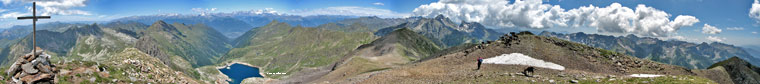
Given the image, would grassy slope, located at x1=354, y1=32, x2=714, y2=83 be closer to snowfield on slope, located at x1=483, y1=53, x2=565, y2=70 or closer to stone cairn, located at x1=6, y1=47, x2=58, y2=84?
snowfield on slope, located at x1=483, y1=53, x2=565, y2=70

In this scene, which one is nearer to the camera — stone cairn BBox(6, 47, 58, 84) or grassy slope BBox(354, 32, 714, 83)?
stone cairn BBox(6, 47, 58, 84)

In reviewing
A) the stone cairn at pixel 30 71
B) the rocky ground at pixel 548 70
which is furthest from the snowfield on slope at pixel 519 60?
the stone cairn at pixel 30 71

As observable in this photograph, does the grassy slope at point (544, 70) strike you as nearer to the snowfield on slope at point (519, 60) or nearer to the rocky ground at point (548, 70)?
the rocky ground at point (548, 70)

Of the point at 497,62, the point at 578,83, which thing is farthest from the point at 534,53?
the point at 578,83

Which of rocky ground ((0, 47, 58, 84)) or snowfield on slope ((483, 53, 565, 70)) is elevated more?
rocky ground ((0, 47, 58, 84))

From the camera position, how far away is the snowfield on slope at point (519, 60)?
171 ft

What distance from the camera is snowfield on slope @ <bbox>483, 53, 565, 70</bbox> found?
2058 inches

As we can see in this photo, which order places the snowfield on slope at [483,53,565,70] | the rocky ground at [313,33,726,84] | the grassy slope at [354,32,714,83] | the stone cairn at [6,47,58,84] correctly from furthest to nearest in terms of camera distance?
the snowfield on slope at [483,53,565,70] → the grassy slope at [354,32,714,83] → the rocky ground at [313,33,726,84] → the stone cairn at [6,47,58,84]

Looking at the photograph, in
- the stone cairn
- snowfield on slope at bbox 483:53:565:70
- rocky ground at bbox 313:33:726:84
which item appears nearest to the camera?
the stone cairn

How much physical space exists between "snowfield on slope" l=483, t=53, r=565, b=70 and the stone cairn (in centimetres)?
5130

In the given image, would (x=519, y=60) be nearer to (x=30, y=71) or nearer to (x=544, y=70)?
(x=544, y=70)

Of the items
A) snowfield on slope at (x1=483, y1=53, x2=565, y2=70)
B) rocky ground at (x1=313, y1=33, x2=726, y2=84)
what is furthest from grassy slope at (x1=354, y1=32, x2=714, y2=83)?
snowfield on slope at (x1=483, y1=53, x2=565, y2=70)

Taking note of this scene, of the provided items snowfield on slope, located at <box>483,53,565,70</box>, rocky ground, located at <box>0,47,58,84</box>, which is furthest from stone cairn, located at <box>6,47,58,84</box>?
snowfield on slope, located at <box>483,53,565,70</box>

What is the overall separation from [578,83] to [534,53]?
28024 mm
